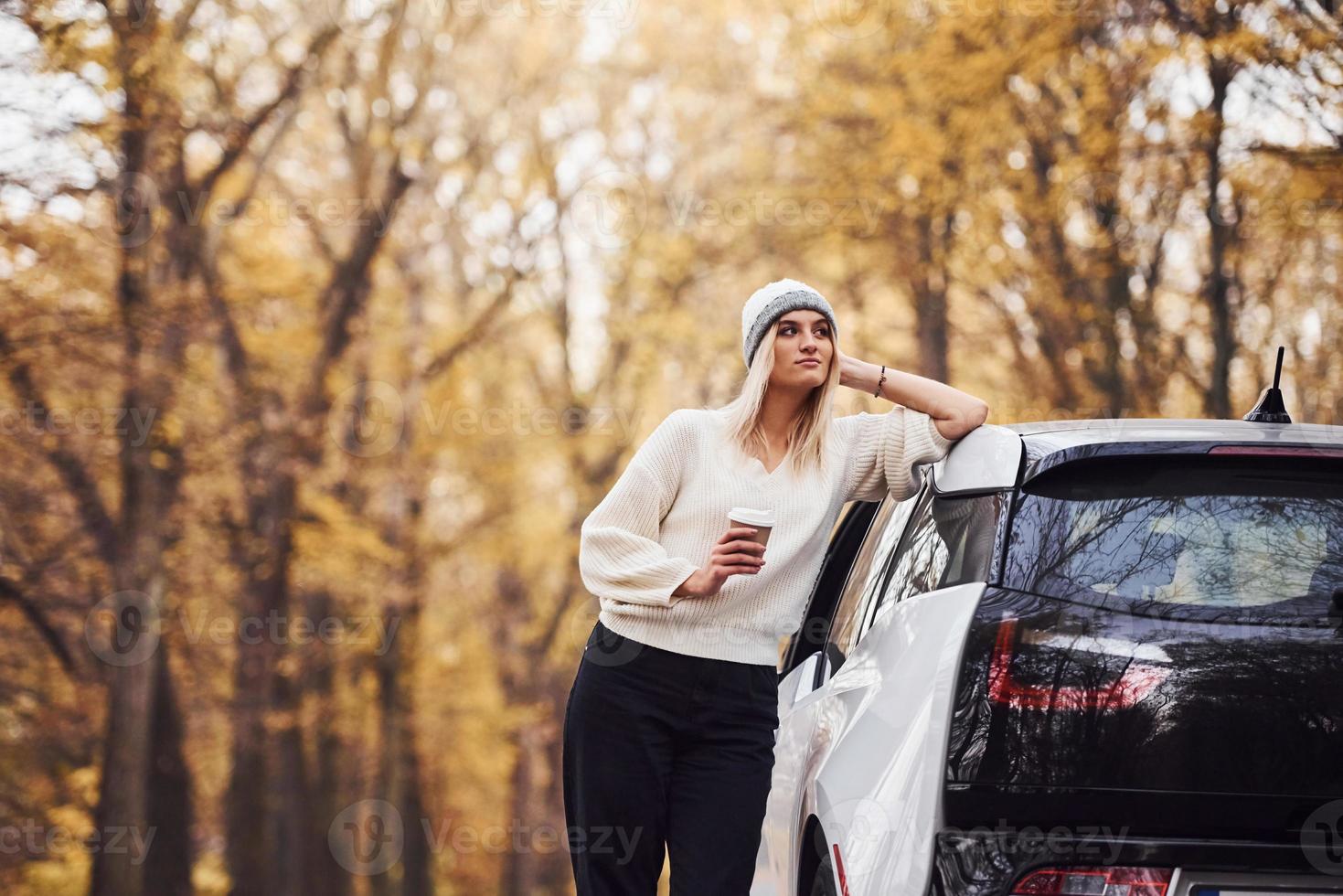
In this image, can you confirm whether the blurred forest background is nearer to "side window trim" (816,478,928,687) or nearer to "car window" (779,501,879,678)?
"car window" (779,501,879,678)

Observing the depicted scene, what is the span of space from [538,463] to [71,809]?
27.7 ft

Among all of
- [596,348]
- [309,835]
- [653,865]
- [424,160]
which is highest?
[424,160]

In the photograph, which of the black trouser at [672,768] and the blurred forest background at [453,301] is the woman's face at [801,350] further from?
the blurred forest background at [453,301]

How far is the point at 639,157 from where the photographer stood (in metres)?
24.1

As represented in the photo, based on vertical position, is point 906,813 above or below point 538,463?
below

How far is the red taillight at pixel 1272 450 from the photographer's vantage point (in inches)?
113

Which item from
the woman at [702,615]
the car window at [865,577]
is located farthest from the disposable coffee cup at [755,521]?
the car window at [865,577]

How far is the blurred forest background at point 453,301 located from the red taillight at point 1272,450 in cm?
722

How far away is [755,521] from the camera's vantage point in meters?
3.12

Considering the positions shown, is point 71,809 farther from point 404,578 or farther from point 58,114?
point 58,114


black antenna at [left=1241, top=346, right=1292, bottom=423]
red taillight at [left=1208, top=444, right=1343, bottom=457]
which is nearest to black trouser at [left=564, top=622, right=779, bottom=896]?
red taillight at [left=1208, top=444, right=1343, bottom=457]

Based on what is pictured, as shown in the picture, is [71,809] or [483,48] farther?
[483,48]

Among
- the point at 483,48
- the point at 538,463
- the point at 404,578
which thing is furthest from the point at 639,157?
the point at 404,578

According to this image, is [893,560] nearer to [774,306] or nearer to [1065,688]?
[774,306]
